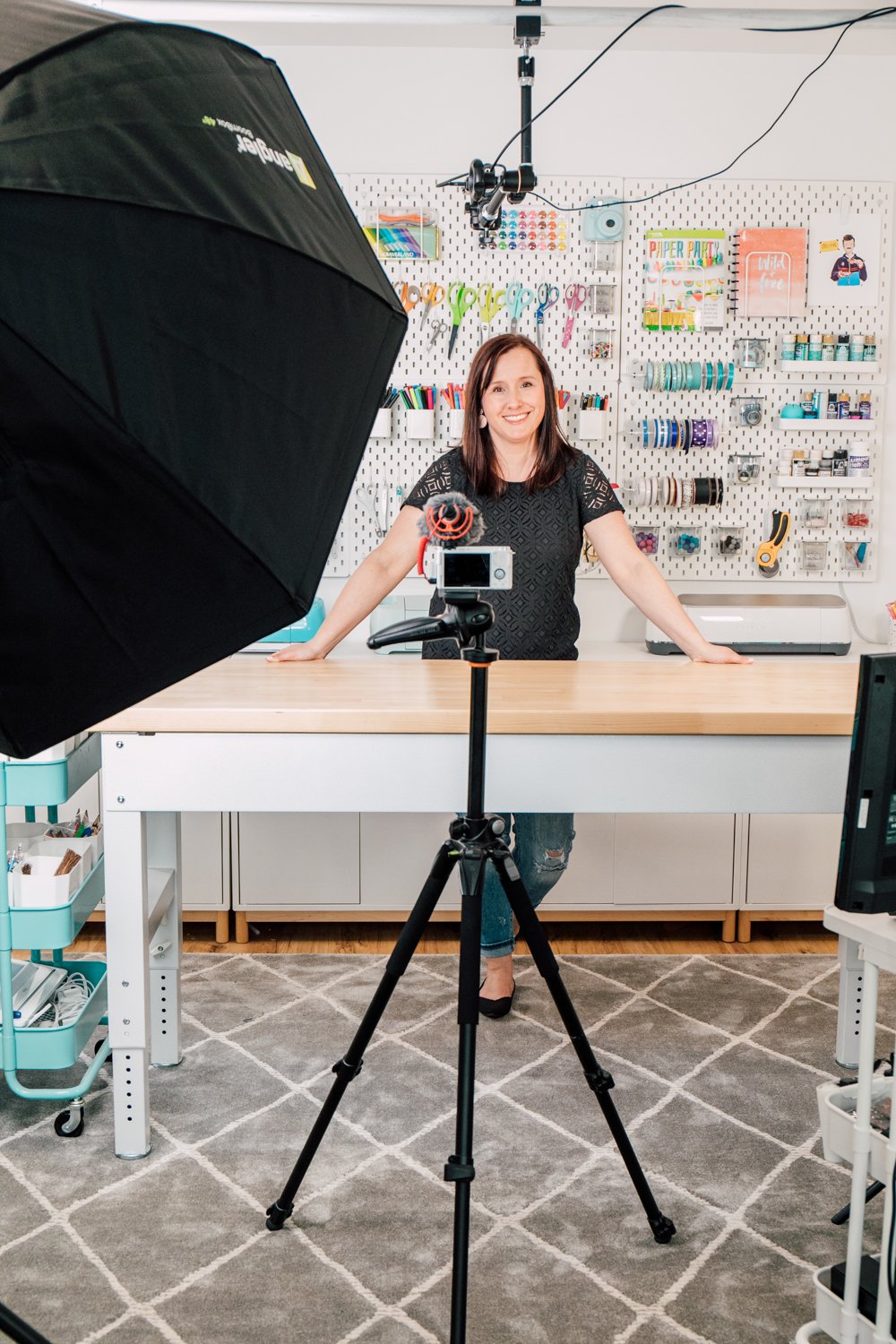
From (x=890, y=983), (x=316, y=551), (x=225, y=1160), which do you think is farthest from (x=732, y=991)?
(x=316, y=551)

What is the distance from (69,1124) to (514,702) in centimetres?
120

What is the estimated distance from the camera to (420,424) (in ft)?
12.4

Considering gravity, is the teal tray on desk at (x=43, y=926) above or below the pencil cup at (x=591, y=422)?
below

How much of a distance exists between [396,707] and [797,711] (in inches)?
27.8

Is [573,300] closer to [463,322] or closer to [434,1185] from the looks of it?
[463,322]

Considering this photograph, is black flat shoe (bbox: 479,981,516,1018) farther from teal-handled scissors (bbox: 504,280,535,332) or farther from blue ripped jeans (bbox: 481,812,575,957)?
teal-handled scissors (bbox: 504,280,535,332)

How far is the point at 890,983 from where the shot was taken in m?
3.15

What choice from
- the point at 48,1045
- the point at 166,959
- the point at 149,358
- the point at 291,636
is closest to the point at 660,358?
the point at 291,636

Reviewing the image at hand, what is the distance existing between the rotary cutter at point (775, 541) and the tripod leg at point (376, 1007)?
7.91 feet

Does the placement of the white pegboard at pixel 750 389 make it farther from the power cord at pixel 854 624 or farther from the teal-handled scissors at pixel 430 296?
the teal-handled scissors at pixel 430 296

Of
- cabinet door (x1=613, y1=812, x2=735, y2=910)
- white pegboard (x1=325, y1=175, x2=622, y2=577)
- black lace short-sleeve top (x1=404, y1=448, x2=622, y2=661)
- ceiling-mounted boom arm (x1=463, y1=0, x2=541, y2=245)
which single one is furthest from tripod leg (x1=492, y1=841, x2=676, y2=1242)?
white pegboard (x1=325, y1=175, x2=622, y2=577)

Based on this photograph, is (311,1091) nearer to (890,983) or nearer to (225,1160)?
(225,1160)

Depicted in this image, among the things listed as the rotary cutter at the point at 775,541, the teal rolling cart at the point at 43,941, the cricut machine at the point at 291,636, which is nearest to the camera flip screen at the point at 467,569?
the teal rolling cart at the point at 43,941

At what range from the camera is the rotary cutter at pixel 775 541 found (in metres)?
3.88
